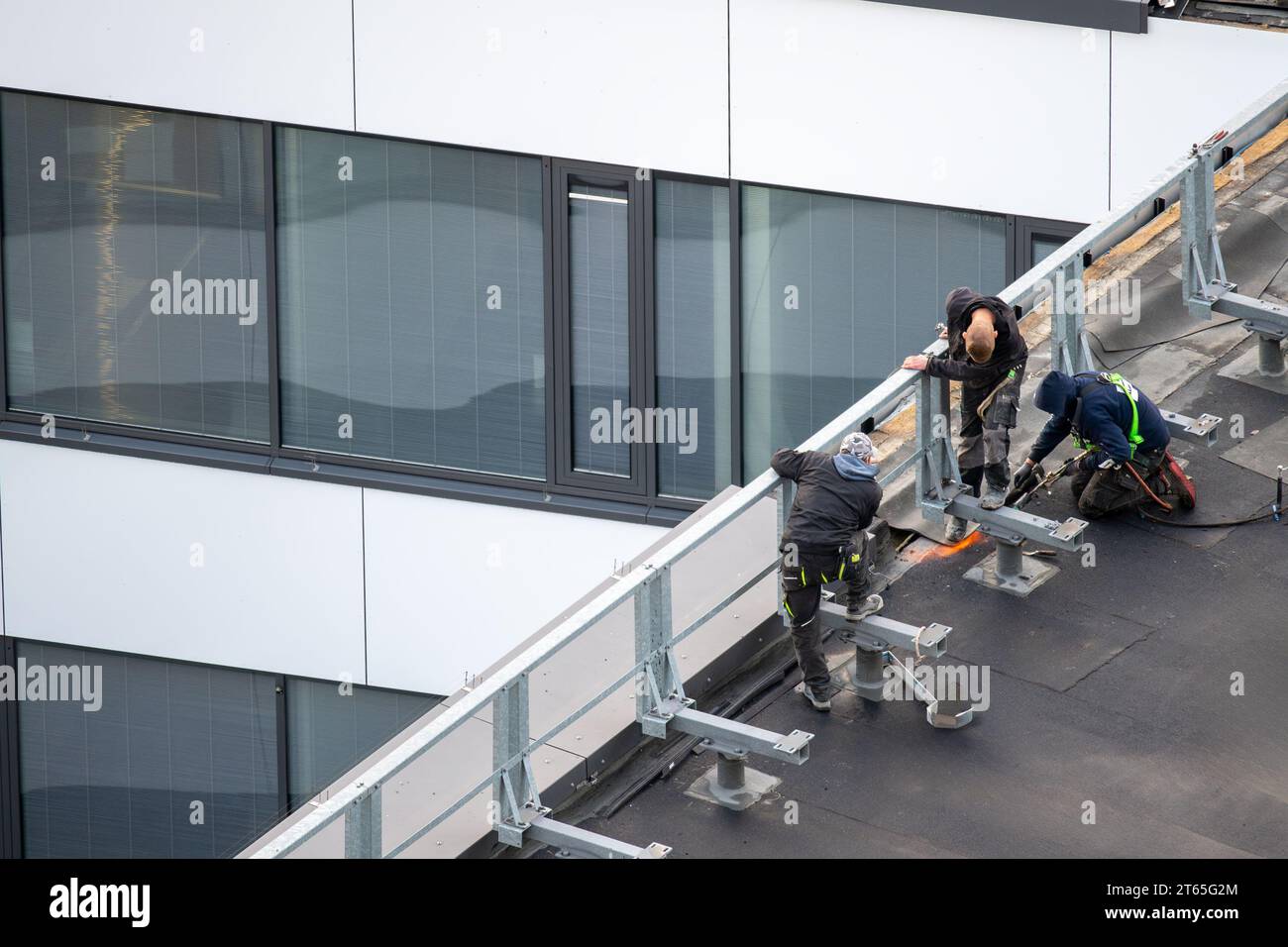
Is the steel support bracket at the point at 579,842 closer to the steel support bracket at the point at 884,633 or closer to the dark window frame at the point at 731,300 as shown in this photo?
the steel support bracket at the point at 884,633

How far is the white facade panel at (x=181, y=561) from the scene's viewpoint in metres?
19.5

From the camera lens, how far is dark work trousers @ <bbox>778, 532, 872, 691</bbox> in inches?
453

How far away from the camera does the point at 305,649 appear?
19.7 meters

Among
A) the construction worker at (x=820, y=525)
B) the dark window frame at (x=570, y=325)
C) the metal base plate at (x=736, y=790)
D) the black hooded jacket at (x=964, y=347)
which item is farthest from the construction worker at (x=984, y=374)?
the dark window frame at (x=570, y=325)

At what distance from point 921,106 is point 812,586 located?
6.10 m

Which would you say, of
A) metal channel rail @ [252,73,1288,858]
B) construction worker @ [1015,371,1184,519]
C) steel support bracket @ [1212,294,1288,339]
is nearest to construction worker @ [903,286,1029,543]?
metal channel rail @ [252,73,1288,858]

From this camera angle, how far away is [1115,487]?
13.1m

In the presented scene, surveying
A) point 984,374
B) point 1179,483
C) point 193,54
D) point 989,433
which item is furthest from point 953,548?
point 193,54

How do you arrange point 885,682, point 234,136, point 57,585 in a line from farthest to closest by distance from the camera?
point 57,585
point 234,136
point 885,682

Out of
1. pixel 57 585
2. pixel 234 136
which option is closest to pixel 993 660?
pixel 234 136

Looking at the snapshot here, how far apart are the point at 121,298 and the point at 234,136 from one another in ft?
6.44

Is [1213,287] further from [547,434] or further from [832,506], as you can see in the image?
[547,434]

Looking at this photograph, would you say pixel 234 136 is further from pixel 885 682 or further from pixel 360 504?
pixel 885 682

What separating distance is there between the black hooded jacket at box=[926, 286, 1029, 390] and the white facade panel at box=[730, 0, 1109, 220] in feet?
13.7
